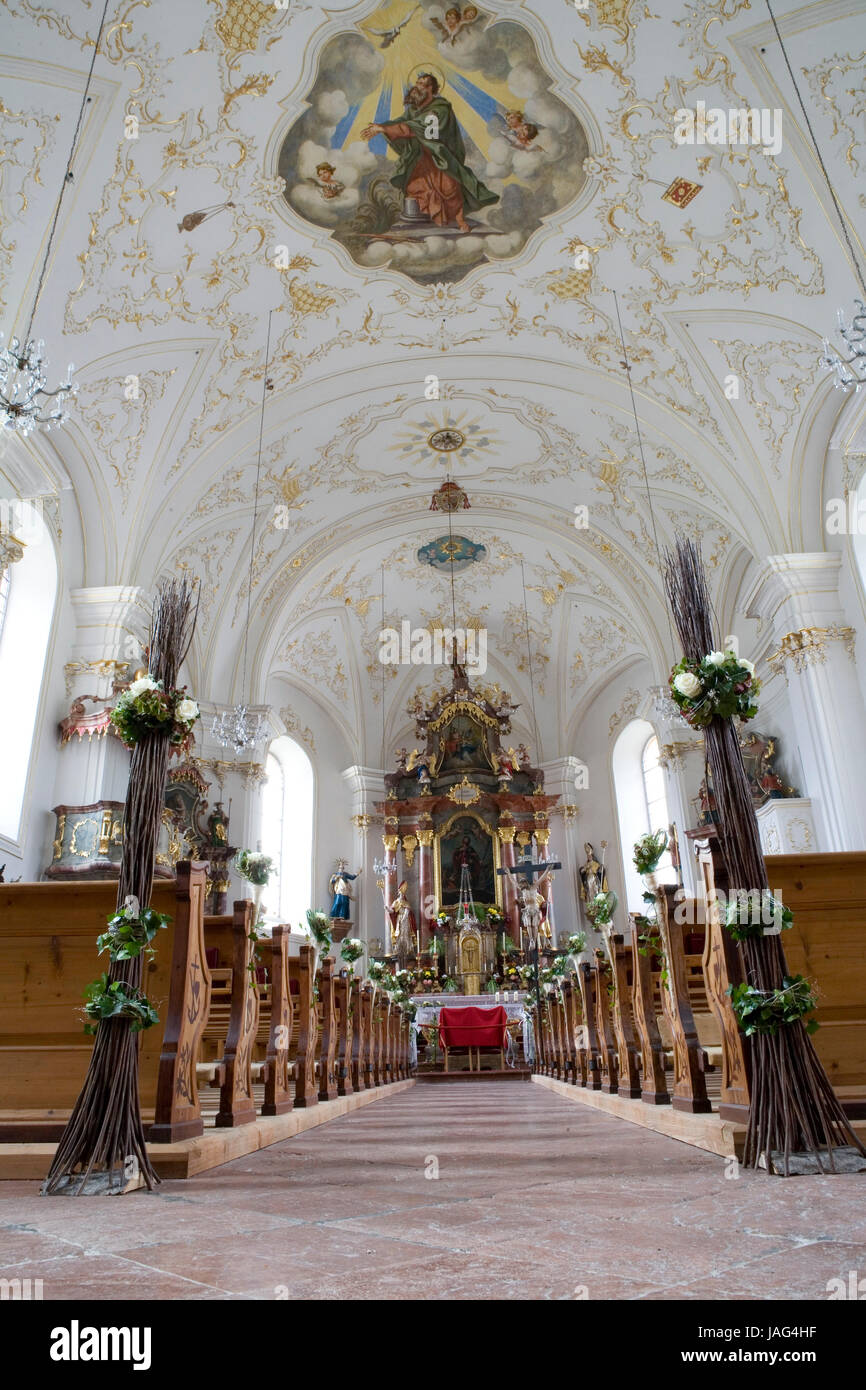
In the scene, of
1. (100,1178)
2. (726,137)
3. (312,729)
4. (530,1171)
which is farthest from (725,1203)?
(312,729)

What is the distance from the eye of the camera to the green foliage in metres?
3.61

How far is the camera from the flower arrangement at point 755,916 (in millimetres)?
3547

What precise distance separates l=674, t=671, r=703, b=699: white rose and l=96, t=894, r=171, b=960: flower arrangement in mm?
A: 2412

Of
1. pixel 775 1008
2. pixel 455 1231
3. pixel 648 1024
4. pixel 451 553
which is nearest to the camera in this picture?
pixel 455 1231

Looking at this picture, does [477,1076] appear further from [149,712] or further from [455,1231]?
[455,1231]

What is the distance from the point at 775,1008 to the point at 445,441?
13.8 metres

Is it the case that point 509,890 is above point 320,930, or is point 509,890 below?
above

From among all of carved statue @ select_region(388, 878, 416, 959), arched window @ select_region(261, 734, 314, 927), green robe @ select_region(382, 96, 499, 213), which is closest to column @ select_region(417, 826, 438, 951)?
carved statue @ select_region(388, 878, 416, 959)

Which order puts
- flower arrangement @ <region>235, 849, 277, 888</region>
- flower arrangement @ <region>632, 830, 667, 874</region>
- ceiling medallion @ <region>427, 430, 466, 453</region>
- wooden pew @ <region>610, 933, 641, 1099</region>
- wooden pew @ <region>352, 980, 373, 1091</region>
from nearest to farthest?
wooden pew @ <region>610, 933, 641, 1099</region>
wooden pew @ <region>352, 980, 373, 1091</region>
flower arrangement @ <region>632, 830, 667, 874</region>
flower arrangement @ <region>235, 849, 277, 888</region>
ceiling medallion @ <region>427, 430, 466, 453</region>

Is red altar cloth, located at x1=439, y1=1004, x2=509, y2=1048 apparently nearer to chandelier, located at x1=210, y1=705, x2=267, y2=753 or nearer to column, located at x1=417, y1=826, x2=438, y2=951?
column, located at x1=417, y1=826, x2=438, y2=951

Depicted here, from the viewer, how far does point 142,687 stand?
13.2 feet

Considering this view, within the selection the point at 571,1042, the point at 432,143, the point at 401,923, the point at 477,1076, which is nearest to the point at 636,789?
the point at 401,923

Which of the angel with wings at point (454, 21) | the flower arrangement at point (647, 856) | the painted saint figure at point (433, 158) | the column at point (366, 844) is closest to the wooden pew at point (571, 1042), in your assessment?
the flower arrangement at point (647, 856)

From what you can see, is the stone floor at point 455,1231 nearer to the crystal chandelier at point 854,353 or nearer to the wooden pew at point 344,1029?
the wooden pew at point 344,1029
